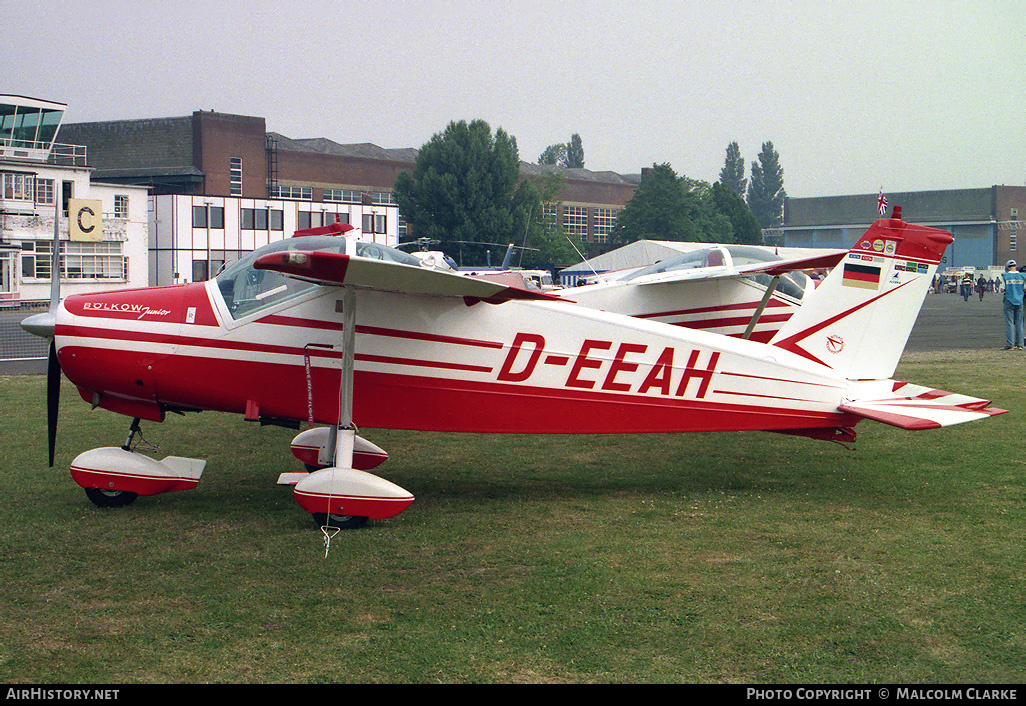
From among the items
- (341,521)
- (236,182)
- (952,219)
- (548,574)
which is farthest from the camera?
(952,219)

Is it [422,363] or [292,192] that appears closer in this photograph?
[422,363]

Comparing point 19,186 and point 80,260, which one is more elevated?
point 19,186

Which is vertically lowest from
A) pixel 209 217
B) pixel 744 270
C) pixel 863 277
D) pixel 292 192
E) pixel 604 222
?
pixel 863 277

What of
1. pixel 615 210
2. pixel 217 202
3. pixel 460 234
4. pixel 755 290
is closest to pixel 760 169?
pixel 615 210

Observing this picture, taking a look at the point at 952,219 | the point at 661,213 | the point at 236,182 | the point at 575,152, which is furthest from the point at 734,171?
the point at 236,182

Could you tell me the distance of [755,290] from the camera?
10719 millimetres

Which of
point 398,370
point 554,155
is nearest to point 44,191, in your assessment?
point 398,370

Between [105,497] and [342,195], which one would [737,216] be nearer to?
[342,195]

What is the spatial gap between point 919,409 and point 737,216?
321ft

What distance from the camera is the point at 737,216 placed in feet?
332

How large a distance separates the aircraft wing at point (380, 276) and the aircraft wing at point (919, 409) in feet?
9.15

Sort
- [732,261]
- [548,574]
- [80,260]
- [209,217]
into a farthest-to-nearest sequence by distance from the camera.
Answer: [209,217] → [80,260] → [732,261] → [548,574]
